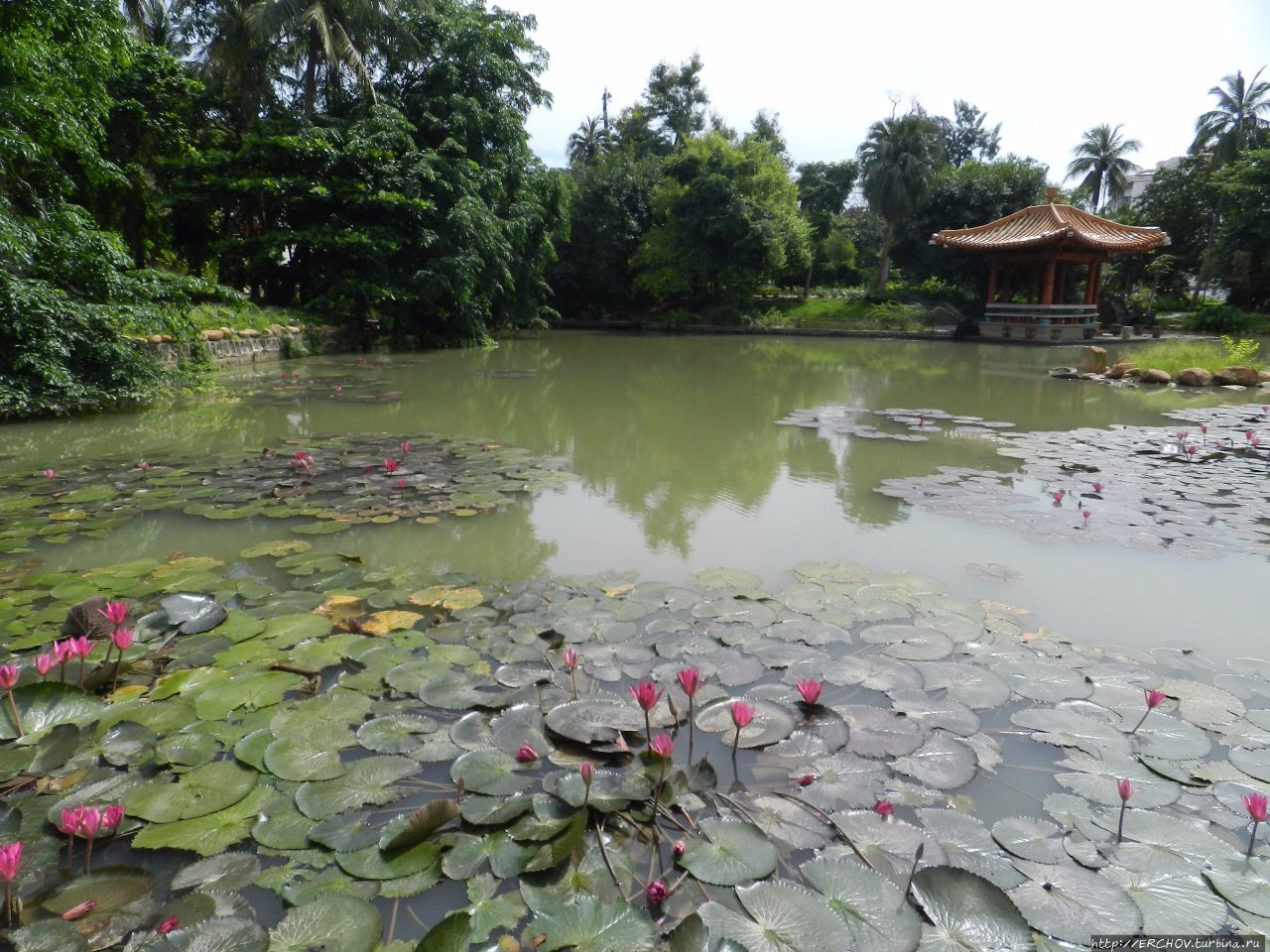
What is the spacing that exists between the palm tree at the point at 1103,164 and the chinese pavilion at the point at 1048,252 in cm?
1387

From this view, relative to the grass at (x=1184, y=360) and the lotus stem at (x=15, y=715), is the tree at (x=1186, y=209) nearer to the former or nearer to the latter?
the grass at (x=1184, y=360)

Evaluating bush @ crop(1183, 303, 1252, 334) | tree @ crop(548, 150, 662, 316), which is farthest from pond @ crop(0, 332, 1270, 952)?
bush @ crop(1183, 303, 1252, 334)

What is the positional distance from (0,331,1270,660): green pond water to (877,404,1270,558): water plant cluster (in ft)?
0.53

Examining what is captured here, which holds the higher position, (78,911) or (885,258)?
(885,258)

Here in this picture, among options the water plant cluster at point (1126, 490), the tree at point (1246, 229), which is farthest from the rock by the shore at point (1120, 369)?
the tree at point (1246, 229)

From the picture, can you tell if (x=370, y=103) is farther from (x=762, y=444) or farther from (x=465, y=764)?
(x=465, y=764)

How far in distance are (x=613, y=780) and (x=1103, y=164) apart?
36.0m

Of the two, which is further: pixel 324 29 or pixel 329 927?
pixel 324 29

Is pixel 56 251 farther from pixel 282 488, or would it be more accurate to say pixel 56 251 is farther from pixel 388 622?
pixel 388 622

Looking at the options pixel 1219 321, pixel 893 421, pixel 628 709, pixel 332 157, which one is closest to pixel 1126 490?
pixel 893 421

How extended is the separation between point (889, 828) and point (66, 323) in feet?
21.7

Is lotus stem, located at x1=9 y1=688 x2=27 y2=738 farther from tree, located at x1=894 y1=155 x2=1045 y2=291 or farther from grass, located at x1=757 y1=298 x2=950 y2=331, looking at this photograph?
tree, located at x1=894 y1=155 x2=1045 y2=291

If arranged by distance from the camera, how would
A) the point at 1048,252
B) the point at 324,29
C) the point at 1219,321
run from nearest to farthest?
the point at 324,29, the point at 1048,252, the point at 1219,321

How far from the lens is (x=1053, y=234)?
1620cm
